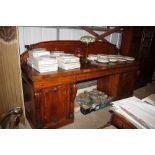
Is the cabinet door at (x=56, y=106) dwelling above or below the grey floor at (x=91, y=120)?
above

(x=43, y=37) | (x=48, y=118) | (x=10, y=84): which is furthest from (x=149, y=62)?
(x=10, y=84)

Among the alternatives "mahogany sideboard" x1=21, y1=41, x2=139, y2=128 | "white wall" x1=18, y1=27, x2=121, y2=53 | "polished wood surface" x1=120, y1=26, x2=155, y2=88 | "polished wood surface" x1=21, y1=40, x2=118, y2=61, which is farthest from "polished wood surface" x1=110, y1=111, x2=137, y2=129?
"polished wood surface" x1=120, y1=26, x2=155, y2=88

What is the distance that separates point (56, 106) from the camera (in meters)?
2.03

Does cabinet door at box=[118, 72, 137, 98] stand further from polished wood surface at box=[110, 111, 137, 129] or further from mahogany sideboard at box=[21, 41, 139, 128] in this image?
polished wood surface at box=[110, 111, 137, 129]

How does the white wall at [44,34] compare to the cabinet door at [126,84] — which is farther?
the cabinet door at [126,84]

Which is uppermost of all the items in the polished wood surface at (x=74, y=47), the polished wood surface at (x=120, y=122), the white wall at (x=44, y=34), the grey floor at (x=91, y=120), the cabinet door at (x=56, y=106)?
the white wall at (x=44, y=34)

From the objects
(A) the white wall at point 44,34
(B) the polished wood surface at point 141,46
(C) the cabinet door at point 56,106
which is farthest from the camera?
(B) the polished wood surface at point 141,46

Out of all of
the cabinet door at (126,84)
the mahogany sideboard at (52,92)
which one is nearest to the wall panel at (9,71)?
the mahogany sideboard at (52,92)

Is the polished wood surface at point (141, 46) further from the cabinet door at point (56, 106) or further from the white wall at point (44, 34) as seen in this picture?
the cabinet door at point (56, 106)

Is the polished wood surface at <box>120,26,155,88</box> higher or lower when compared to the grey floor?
higher

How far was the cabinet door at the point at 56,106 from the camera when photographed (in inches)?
75.5

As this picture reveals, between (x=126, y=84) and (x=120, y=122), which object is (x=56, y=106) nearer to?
(x=120, y=122)

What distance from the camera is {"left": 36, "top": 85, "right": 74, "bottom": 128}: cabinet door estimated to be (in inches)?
75.5

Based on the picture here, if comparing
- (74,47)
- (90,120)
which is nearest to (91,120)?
(90,120)
